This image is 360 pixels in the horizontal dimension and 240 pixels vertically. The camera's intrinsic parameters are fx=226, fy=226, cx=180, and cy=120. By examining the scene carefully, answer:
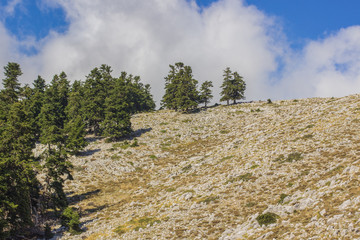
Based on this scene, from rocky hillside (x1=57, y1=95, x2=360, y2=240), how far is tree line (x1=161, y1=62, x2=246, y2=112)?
110 ft

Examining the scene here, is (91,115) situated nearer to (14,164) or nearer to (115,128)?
(115,128)

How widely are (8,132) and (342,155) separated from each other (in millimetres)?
37482

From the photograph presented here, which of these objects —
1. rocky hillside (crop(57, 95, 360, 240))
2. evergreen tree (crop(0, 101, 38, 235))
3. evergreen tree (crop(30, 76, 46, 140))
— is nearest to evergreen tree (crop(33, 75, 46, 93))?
evergreen tree (crop(30, 76, 46, 140))

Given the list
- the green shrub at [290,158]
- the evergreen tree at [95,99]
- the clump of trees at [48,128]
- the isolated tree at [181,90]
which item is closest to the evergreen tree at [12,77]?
the clump of trees at [48,128]

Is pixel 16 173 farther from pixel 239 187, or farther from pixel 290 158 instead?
pixel 290 158

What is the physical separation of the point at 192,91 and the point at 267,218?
73263 millimetres

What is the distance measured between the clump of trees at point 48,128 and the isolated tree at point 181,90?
18.7 meters

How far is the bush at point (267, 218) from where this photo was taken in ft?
50.6

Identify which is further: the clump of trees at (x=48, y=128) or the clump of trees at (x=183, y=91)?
the clump of trees at (x=183, y=91)

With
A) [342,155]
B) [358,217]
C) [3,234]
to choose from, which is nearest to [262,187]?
[342,155]

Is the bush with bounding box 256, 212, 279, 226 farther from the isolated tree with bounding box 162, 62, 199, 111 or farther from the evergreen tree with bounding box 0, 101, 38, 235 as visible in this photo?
the isolated tree with bounding box 162, 62, 199, 111

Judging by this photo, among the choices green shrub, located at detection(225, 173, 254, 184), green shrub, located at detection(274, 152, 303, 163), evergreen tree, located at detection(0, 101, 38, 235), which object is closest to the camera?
evergreen tree, located at detection(0, 101, 38, 235)

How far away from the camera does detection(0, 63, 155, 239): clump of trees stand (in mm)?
24844

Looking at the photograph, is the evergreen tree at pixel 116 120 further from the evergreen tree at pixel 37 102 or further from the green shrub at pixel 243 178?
the green shrub at pixel 243 178
